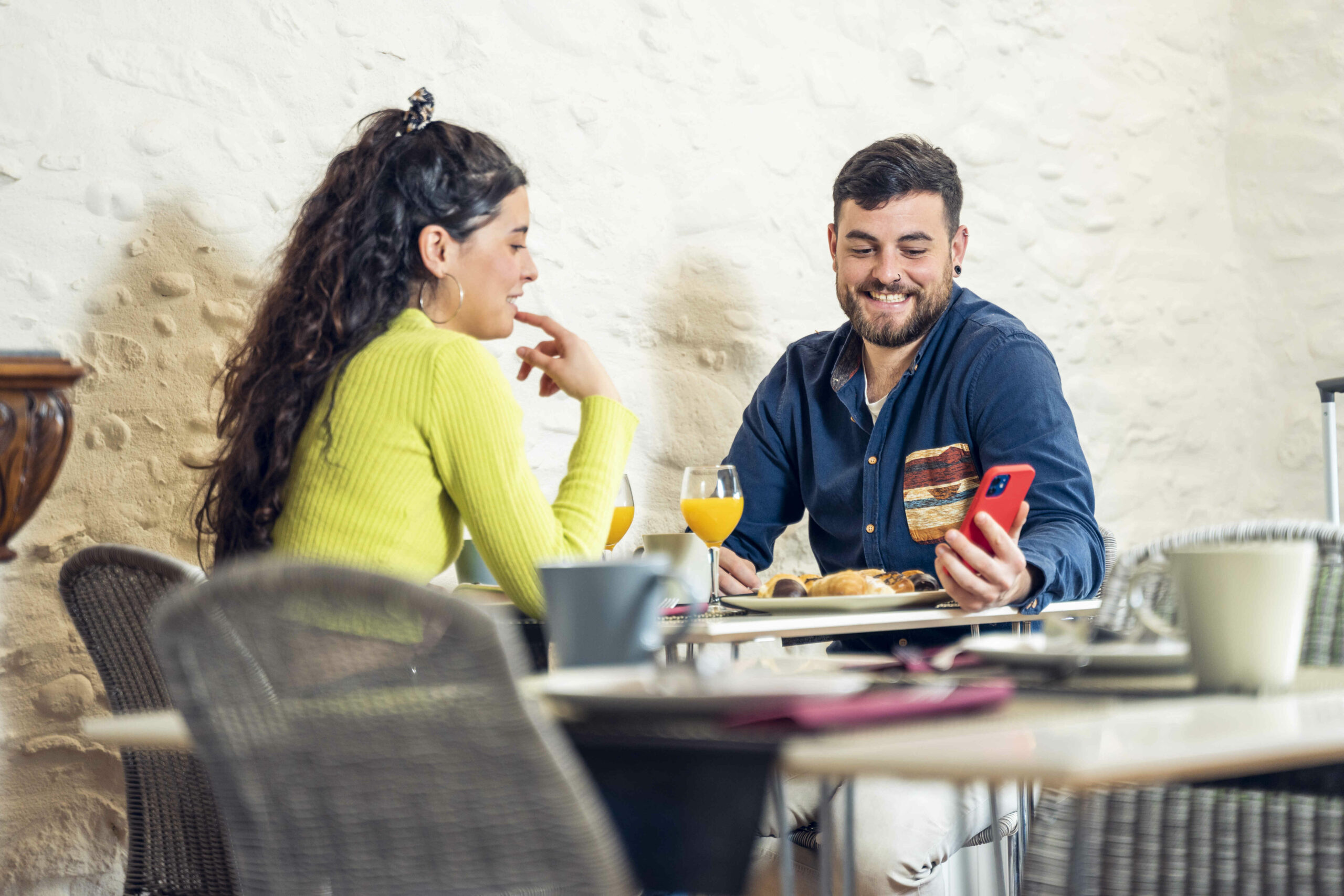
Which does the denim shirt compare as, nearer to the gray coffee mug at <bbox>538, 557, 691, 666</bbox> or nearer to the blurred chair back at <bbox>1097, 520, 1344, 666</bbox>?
the blurred chair back at <bbox>1097, 520, 1344, 666</bbox>

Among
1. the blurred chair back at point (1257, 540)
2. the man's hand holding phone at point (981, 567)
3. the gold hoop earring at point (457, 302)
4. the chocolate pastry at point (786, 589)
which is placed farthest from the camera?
the gold hoop earring at point (457, 302)

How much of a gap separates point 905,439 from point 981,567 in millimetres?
718

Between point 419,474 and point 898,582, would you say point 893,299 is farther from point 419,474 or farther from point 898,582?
point 419,474

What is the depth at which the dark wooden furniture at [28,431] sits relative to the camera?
114 cm

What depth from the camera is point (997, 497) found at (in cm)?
154

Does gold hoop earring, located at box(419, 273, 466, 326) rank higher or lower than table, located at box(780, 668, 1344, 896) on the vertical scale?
higher

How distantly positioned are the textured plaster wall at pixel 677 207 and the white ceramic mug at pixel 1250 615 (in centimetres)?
174

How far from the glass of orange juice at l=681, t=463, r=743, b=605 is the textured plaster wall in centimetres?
80

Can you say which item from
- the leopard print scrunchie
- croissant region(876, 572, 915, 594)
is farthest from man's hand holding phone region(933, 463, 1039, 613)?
the leopard print scrunchie

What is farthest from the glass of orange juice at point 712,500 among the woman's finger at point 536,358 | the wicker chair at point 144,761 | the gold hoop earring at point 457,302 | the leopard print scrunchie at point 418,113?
the wicker chair at point 144,761

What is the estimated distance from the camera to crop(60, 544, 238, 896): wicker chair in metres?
1.18

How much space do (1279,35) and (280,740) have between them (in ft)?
12.3

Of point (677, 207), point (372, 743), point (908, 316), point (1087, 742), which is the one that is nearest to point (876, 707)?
point (1087, 742)

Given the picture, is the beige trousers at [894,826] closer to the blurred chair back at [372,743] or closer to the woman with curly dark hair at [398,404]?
the woman with curly dark hair at [398,404]
